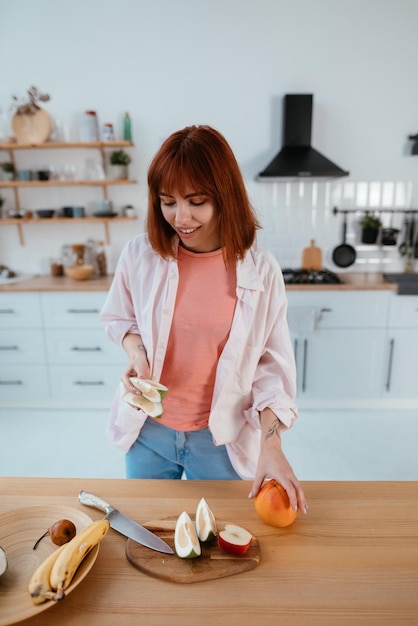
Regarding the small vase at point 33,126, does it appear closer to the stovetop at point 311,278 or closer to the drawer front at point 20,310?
the drawer front at point 20,310

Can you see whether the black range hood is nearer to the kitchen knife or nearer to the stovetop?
the stovetop

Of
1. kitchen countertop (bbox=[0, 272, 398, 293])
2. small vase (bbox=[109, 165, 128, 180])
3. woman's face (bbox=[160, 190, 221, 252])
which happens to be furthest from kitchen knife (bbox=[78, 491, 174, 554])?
small vase (bbox=[109, 165, 128, 180])

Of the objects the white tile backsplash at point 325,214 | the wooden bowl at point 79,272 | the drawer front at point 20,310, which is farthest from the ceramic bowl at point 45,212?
the white tile backsplash at point 325,214

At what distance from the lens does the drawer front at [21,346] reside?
3.09 meters

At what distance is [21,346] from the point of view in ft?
10.2

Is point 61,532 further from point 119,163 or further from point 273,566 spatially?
point 119,163

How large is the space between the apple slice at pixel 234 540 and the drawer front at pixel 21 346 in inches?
103

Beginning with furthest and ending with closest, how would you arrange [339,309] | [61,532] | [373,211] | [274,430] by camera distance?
[373,211] → [339,309] → [274,430] → [61,532]

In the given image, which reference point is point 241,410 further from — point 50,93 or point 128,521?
point 50,93

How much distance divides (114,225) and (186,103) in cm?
109

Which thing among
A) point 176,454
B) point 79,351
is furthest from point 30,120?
point 176,454

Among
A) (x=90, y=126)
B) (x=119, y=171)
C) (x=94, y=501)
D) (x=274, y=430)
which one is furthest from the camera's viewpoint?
(x=119, y=171)

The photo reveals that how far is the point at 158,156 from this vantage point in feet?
3.29

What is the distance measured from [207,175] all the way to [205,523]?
72 cm
